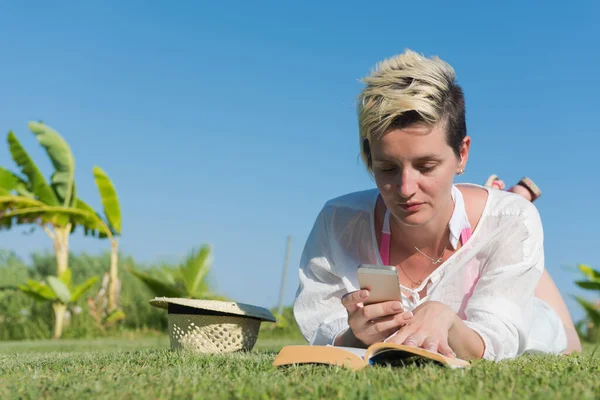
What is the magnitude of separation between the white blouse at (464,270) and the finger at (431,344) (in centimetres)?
49

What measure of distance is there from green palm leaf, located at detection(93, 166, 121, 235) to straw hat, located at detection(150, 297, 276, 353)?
34.2 feet

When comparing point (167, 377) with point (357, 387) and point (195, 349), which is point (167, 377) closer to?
point (357, 387)

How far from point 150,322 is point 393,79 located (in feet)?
44.0

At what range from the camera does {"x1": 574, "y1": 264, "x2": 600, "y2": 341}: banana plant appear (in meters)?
11.6

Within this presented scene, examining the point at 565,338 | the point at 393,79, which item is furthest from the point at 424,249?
the point at 565,338

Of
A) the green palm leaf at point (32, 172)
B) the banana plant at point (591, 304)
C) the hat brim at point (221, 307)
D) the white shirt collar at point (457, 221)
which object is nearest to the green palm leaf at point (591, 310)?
the banana plant at point (591, 304)

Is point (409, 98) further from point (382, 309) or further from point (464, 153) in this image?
point (382, 309)

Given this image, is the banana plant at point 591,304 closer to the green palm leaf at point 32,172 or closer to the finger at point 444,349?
the finger at point 444,349

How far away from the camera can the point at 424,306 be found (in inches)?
113

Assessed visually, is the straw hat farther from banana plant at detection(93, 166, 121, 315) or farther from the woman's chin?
banana plant at detection(93, 166, 121, 315)

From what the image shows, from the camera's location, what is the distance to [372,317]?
2926 millimetres

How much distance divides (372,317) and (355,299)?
0.38ft

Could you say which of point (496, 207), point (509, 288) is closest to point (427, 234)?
point (496, 207)

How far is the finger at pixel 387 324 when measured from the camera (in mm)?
2881
